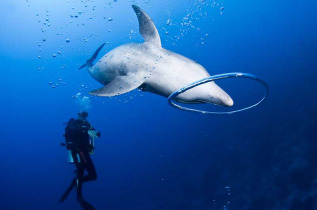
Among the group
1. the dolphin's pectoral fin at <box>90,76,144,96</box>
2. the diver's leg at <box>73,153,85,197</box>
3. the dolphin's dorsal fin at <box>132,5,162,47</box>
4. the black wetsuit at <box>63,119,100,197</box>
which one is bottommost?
the diver's leg at <box>73,153,85,197</box>

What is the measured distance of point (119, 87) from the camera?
15.5ft

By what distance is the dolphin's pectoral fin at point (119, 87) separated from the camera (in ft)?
15.2

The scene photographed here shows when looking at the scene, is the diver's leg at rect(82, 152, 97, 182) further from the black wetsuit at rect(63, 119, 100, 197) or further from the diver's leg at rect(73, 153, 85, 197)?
the diver's leg at rect(73, 153, 85, 197)

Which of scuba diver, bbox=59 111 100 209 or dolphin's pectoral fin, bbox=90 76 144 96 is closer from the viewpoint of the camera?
dolphin's pectoral fin, bbox=90 76 144 96

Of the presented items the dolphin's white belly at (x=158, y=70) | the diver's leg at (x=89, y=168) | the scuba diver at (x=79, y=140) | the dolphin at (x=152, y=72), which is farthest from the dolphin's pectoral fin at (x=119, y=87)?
the diver's leg at (x=89, y=168)

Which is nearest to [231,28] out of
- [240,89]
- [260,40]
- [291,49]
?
[260,40]

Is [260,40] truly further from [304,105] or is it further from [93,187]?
[93,187]

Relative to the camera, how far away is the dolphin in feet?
12.2

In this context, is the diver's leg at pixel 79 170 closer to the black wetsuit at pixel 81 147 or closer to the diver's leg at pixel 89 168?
the black wetsuit at pixel 81 147

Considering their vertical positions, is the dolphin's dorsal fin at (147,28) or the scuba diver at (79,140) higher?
the dolphin's dorsal fin at (147,28)

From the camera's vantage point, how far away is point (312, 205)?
12461mm

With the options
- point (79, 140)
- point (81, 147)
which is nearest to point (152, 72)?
point (79, 140)

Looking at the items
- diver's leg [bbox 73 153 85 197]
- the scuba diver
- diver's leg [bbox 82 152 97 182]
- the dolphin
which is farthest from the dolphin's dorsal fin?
diver's leg [bbox 73 153 85 197]

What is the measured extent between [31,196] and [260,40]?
59422mm
